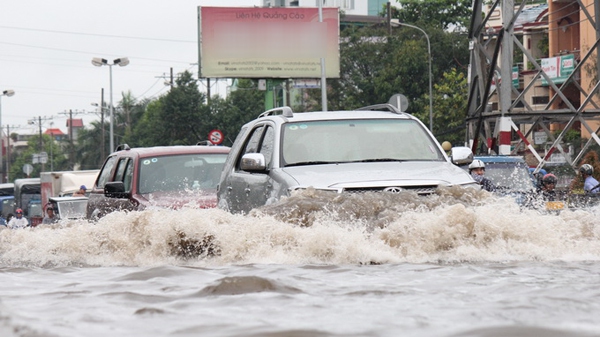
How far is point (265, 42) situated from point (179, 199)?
3815 centimetres

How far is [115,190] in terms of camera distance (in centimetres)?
1269

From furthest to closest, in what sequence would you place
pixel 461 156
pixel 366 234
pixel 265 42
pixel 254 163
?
pixel 265 42 → pixel 461 156 → pixel 254 163 → pixel 366 234

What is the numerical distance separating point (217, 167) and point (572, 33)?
121 ft

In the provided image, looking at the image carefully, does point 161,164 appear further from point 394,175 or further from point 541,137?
point 541,137

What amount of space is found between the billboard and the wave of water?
1587 inches

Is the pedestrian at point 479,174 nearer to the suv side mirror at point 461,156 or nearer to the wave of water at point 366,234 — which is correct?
the suv side mirror at point 461,156

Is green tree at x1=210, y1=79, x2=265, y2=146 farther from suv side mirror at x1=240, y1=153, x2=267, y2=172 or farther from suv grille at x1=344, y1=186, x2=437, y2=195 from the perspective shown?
suv grille at x1=344, y1=186, x2=437, y2=195

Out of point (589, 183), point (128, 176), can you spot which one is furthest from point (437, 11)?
point (128, 176)

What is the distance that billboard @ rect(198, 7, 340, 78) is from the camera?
162ft

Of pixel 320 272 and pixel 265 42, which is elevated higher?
pixel 265 42

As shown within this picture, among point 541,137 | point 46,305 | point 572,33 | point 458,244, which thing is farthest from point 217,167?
point 572,33

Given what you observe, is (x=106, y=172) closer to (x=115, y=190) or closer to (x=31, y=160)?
(x=115, y=190)

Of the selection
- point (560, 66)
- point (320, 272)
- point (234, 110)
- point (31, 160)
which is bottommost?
point (31, 160)

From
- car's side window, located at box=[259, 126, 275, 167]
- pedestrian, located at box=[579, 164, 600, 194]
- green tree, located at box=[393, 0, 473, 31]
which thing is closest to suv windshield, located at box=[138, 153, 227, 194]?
car's side window, located at box=[259, 126, 275, 167]
